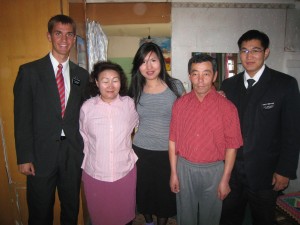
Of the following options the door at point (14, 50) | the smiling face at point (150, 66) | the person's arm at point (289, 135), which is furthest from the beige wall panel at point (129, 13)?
the person's arm at point (289, 135)

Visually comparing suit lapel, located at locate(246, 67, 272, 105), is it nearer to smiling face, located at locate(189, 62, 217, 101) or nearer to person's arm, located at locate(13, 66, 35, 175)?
smiling face, located at locate(189, 62, 217, 101)

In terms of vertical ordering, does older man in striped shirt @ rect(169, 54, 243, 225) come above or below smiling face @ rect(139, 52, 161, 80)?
below

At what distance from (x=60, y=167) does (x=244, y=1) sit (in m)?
3.19

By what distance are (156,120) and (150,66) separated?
48 cm

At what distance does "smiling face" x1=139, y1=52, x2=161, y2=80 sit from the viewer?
6.27ft

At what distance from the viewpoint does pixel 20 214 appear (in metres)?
2.33

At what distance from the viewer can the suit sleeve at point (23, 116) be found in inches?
66.1

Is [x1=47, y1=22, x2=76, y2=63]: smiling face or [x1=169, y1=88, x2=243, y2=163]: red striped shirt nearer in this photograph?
[x1=169, y1=88, x2=243, y2=163]: red striped shirt

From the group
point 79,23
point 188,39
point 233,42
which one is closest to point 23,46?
point 79,23

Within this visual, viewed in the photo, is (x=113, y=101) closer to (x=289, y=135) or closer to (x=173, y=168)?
(x=173, y=168)

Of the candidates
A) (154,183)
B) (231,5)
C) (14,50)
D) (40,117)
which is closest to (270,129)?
(154,183)

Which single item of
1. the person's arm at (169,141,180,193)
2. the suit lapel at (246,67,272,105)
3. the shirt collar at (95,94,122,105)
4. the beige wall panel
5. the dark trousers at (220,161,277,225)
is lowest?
the dark trousers at (220,161,277,225)

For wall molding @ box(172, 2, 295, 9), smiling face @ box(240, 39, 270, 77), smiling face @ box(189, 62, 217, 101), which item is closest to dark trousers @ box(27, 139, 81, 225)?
smiling face @ box(189, 62, 217, 101)

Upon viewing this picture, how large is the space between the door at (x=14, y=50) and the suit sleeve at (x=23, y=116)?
483mm
